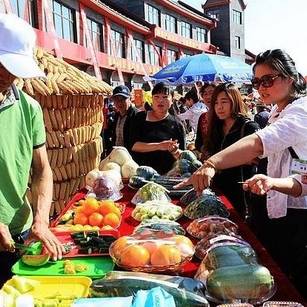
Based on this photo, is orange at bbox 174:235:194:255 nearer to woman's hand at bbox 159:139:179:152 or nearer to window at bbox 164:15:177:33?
woman's hand at bbox 159:139:179:152

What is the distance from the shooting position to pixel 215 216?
6.45 feet

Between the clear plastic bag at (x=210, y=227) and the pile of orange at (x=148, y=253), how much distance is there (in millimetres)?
232

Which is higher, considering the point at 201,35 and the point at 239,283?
the point at 201,35

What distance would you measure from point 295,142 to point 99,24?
750 inches

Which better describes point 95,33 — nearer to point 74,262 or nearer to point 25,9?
point 25,9

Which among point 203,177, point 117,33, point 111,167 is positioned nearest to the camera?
point 203,177

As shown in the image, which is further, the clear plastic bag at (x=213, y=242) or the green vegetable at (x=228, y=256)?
the clear plastic bag at (x=213, y=242)

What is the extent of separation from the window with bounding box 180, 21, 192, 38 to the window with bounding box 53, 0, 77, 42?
558 inches

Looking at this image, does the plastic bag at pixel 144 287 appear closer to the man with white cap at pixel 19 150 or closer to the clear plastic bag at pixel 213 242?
the clear plastic bag at pixel 213 242

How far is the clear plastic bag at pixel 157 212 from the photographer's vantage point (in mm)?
Answer: 2070

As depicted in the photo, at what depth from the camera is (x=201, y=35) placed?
1308 inches

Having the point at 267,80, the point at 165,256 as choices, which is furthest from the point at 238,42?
the point at 165,256

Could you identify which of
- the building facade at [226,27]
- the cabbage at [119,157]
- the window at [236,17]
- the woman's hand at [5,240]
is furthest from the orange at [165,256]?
the window at [236,17]

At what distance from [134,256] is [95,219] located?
0.64 metres
